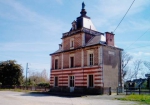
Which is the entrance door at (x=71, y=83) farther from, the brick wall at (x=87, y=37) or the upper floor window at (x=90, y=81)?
the brick wall at (x=87, y=37)

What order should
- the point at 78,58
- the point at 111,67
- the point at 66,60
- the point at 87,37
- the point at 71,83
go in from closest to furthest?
the point at 111,67
the point at 78,58
the point at 87,37
the point at 71,83
the point at 66,60

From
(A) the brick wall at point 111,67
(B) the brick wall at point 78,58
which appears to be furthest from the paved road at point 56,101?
(B) the brick wall at point 78,58

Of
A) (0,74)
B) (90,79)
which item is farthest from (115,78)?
(0,74)

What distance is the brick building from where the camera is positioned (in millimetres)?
27562

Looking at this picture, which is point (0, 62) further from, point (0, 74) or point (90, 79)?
point (90, 79)

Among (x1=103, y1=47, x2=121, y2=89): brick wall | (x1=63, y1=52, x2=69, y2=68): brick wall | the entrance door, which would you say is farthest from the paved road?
(x1=63, y1=52, x2=69, y2=68): brick wall

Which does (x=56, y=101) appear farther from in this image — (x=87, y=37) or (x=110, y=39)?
(x=87, y=37)

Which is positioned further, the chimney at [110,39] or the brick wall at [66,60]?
the brick wall at [66,60]

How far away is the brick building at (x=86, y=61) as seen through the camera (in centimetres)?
2756

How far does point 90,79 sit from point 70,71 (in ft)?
15.3

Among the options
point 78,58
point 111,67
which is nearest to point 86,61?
point 78,58

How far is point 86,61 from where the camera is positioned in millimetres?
29438

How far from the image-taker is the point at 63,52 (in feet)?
113

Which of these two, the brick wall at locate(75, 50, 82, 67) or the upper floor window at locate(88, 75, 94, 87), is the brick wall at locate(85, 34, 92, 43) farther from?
the upper floor window at locate(88, 75, 94, 87)
